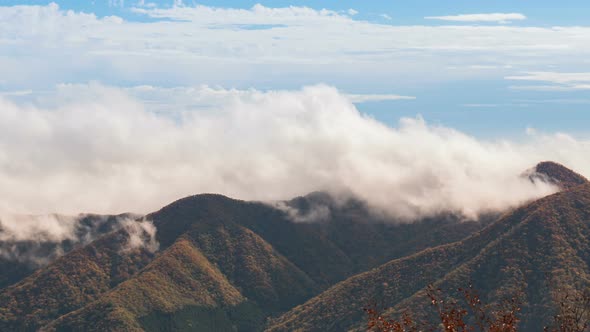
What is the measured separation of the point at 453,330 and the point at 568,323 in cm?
1082

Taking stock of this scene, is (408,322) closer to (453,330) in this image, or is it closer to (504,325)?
(453,330)

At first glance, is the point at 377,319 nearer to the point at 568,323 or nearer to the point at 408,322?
the point at 408,322

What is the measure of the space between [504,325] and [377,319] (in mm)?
11224

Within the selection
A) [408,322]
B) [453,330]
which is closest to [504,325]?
[453,330]

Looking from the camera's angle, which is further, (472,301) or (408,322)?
(472,301)

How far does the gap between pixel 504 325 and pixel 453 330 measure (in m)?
4.31

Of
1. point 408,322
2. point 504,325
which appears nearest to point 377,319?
point 408,322

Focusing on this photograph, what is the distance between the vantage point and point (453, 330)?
58.9 metres

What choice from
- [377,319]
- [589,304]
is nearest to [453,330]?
[377,319]

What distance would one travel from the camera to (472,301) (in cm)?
6438

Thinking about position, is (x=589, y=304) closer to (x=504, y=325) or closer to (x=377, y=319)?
(x=504, y=325)

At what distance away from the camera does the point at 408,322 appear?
58.9m

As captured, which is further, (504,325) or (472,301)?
(472,301)

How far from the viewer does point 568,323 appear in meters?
61.8
